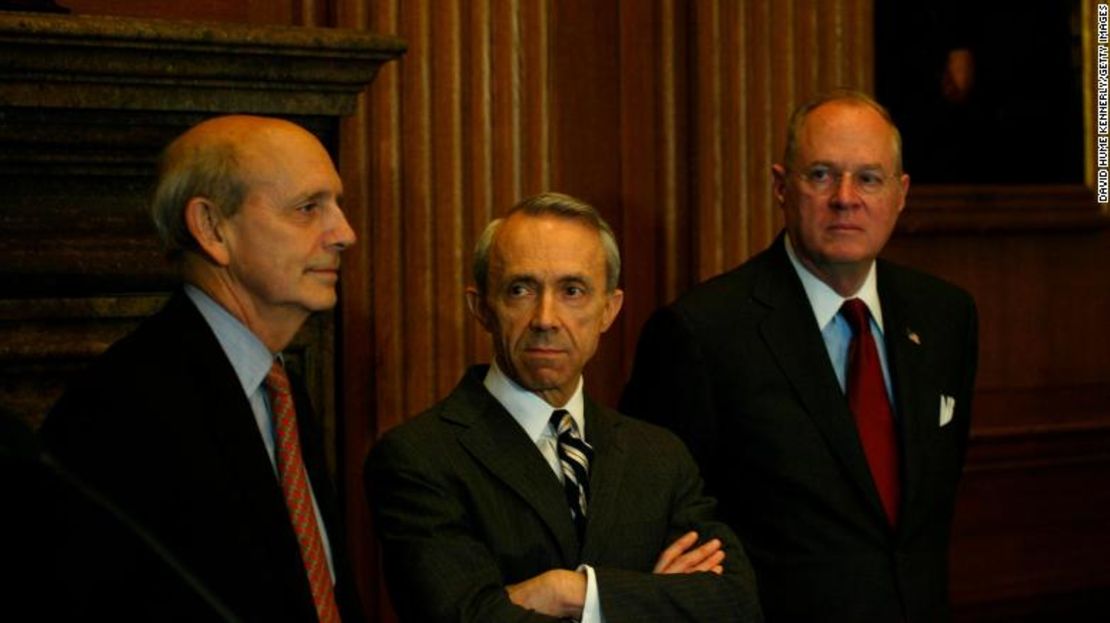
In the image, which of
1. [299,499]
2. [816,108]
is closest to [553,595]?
[299,499]

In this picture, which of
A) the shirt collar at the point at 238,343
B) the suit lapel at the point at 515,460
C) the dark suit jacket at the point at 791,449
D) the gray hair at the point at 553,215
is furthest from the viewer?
the dark suit jacket at the point at 791,449

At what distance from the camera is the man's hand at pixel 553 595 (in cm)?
264

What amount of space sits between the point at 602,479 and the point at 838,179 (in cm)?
95

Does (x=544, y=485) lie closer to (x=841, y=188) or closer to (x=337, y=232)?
(x=337, y=232)

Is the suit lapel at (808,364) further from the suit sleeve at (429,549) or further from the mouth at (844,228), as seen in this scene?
the suit sleeve at (429,549)

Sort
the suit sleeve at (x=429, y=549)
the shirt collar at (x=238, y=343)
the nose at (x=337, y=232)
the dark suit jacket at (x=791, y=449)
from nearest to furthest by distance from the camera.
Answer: the shirt collar at (x=238, y=343)
the nose at (x=337, y=232)
the suit sleeve at (x=429, y=549)
the dark suit jacket at (x=791, y=449)

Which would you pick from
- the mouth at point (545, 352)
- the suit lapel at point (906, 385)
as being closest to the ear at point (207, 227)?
the mouth at point (545, 352)

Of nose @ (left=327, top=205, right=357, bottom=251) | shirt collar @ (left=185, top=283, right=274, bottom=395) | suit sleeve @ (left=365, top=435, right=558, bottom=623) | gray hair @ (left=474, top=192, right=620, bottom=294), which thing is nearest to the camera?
shirt collar @ (left=185, top=283, right=274, bottom=395)

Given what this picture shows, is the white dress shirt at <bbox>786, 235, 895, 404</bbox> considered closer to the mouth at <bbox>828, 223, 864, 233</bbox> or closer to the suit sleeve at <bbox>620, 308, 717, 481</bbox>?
the mouth at <bbox>828, 223, 864, 233</bbox>

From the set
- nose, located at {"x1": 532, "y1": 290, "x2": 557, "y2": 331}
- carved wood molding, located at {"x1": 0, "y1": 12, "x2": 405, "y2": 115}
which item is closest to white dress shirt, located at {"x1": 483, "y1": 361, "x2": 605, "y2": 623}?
nose, located at {"x1": 532, "y1": 290, "x2": 557, "y2": 331}

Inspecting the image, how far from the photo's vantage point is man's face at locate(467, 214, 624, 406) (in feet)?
9.25

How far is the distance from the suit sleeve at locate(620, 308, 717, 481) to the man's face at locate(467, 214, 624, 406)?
461mm

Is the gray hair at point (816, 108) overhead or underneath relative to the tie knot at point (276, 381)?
overhead

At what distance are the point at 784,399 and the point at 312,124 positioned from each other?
1.05m
